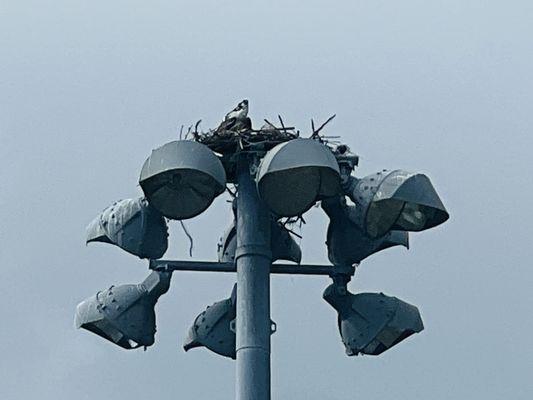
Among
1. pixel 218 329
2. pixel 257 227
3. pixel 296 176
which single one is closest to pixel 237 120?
pixel 257 227

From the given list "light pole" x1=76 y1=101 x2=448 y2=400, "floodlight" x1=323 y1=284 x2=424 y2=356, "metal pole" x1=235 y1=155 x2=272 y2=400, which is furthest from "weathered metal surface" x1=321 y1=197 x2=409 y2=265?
"metal pole" x1=235 y1=155 x2=272 y2=400

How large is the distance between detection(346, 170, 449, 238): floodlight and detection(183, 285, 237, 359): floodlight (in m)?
2.63

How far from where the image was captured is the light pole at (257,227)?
23.7 metres

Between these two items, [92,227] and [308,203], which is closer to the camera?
[308,203]

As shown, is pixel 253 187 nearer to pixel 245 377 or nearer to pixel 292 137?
pixel 292 137

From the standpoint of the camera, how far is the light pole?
934 inches

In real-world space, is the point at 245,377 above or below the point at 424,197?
below

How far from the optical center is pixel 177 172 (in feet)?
77.6

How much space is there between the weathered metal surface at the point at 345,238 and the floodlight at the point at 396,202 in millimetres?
447

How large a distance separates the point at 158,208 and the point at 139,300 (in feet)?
5.90

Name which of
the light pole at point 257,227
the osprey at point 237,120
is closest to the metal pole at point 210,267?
the light pole at point 257,227

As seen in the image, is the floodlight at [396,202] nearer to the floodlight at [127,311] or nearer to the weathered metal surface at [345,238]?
the weathered metal surface at [345,238]

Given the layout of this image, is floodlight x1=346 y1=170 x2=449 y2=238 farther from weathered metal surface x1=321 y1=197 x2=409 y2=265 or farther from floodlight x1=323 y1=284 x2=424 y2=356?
floodlight x1=323 y1=284 x2=424 y2=356

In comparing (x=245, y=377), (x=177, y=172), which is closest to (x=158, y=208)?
(x=177, y=172)
